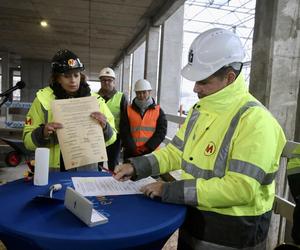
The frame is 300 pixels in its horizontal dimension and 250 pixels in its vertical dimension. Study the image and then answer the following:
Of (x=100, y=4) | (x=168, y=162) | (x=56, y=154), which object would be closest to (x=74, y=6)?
(x=100, y=4)

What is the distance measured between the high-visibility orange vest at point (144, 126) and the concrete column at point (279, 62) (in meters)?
1.74

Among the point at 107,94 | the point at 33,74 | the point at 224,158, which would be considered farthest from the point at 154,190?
the point at 33,74

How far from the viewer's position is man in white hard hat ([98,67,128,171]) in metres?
4.29

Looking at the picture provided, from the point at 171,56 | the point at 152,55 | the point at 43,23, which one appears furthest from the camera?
the point at 43,23

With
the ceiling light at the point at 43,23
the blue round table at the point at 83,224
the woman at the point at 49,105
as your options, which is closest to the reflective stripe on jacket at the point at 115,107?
the woman at the point at 49,105

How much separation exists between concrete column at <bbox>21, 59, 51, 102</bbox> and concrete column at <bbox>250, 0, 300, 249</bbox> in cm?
1800

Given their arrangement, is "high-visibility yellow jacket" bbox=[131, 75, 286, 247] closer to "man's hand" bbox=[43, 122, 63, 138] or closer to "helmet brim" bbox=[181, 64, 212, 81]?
"helmet brim" bbox=[181, 64, 212, 81]

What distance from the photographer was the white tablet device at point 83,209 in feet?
3.70

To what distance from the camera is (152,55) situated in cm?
735

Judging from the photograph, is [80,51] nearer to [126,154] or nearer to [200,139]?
[126,154]

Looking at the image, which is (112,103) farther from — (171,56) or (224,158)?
(224,158)

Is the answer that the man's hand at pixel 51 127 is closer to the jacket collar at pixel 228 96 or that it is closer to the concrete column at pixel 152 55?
the jacket collar at pixel 228 96

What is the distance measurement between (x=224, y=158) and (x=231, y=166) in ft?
0.22

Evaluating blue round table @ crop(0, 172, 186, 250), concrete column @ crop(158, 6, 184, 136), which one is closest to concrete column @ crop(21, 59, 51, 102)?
concrete column @ crop(158, 6, 184, 136)
